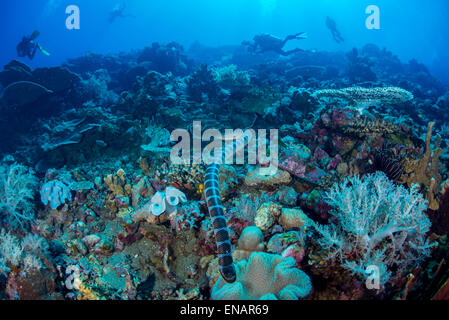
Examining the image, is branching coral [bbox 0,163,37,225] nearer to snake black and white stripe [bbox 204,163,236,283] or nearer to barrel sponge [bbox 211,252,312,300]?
snake black and white stripe [bbox 204,163,236,283]

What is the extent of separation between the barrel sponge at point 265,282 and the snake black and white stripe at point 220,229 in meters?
0.12

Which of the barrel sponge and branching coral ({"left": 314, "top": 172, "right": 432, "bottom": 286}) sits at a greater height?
branching coral ({"left": 314, "top": 172, "right": 432, "bottom": 286})

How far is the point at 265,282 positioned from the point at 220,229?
1025mm

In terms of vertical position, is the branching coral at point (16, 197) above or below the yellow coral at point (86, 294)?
above

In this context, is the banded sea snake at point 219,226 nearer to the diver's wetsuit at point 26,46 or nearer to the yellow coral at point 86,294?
the yellow coral at point 86,294

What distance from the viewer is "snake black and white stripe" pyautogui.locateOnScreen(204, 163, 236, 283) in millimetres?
3017

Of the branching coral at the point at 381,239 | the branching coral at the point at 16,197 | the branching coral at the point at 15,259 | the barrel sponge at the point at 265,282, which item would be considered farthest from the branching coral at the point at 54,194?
the branching coral at the point at 381,239

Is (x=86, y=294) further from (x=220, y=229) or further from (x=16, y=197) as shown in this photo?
(x=16, y=197)

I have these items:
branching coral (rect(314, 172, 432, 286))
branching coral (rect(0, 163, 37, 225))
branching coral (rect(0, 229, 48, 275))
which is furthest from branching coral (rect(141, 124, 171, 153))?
branching coral (rect(314, 172, 432, 286))

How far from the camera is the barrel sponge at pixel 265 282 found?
8.56ft

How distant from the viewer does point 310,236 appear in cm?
321

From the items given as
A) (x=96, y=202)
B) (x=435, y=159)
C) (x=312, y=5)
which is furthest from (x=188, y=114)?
(x=312, y=5)

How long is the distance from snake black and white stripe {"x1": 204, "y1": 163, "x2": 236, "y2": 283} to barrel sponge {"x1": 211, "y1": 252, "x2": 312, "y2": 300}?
12 centimetres
